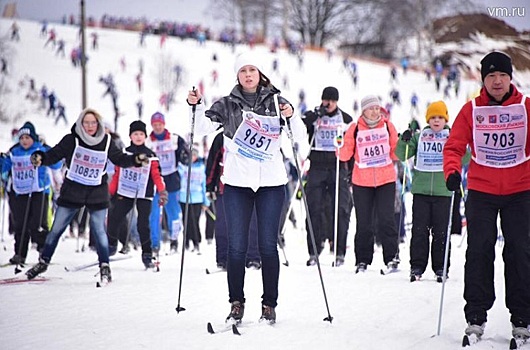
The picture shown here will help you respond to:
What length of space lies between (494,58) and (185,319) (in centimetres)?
279

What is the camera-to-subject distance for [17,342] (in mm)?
4098

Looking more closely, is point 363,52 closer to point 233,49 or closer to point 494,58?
point 233,49

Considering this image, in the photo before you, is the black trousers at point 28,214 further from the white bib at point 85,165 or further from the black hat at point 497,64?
the black hat at point 497,64

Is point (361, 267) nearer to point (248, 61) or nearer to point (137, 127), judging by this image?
point (248, 61)

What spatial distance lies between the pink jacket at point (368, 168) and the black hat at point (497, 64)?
266 cm

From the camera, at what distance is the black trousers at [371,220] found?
6879 mm

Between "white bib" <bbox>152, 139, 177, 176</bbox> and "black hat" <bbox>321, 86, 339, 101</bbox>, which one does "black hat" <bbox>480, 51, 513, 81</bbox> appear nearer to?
"black hat" <bbox>321, 86, 339, 101</bbox>

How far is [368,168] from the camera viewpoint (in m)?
6.93

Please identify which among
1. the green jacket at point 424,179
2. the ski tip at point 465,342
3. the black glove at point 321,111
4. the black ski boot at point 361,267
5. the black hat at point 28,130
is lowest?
the black ski boot at point 361,267

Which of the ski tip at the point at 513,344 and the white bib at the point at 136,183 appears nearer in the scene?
the ski tip at the point at 513,344

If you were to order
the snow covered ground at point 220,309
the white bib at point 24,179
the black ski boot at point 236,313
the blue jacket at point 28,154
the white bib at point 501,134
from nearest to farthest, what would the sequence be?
1. the snow covered ground at point 220,309
2. the white bib at point 501,134
3. the black ski boot at point 236,313
4. the white bib at point 24,179
5. the blue jacket at point 28,154

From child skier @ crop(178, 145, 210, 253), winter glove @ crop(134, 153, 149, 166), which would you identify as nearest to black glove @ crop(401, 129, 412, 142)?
winter glove @ crop(134, 153, 149, 166)

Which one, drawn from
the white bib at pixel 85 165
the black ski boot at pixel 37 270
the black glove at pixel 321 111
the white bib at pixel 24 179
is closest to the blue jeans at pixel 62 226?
the black ski boot at pixel 37 270

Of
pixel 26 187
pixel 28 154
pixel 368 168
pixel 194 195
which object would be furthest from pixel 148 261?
pixel 194 195
